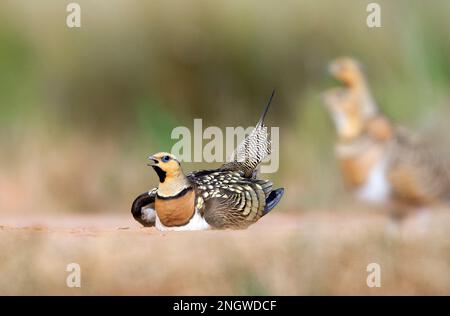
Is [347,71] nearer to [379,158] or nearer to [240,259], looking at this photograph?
[379,158]

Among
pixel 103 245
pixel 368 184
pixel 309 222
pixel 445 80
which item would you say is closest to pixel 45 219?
pixel 103 245

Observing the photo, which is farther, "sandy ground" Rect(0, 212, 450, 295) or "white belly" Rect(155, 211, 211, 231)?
"white belly" Rect(155, 211, 211, 231)

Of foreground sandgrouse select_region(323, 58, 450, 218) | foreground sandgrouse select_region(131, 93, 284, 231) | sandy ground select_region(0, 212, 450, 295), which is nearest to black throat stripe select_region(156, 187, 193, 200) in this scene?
foreground sandgrouse select_region(131, 93, 284, 231)

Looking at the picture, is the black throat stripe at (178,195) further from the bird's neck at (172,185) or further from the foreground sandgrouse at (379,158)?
the foreground sandgrouse at (379,158)

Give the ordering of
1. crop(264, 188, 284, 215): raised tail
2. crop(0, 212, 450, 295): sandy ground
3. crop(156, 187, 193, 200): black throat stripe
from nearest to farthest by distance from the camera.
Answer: crop(0, 212, 450, 295): sandy ground, crop(156, 187, 193, 200): black throat stripe, crop(264, 188, 284, 215): raised tail

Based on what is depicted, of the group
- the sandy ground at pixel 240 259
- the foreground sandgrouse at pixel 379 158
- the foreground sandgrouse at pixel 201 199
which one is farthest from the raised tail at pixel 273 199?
the foreground sandgrouse at pixel 379 158

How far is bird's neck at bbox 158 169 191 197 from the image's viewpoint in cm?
241

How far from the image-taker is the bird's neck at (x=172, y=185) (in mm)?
2410

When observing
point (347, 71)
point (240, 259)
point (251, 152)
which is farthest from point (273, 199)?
point (347, 71)

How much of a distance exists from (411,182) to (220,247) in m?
0.51

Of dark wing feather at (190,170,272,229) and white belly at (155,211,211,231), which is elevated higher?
dark wing feather at (190,170,272,229)

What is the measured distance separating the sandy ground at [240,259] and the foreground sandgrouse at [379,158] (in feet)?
0.21

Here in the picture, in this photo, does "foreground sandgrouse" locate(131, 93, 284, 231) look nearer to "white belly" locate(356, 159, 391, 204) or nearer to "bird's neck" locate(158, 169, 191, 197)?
"bird's neck" locate(158, 169, 191, 197)

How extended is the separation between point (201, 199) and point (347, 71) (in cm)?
50
